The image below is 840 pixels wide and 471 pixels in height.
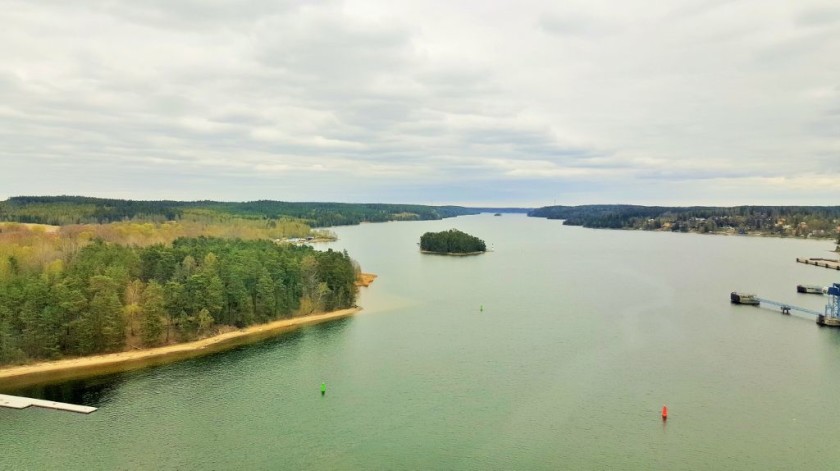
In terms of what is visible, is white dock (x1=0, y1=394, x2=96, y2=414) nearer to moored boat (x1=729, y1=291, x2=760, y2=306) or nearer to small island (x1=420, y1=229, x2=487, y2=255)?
moored boat (x1=729, y1=291, x2=760, y2=306)

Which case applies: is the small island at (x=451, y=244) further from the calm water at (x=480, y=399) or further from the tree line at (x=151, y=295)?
the tree line at (x=151, y=295)

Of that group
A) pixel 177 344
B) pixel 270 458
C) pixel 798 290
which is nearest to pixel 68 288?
pixel 177 344

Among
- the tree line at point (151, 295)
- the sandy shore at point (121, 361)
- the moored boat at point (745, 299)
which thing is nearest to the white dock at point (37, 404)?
the sandy shore at point (121, 361)

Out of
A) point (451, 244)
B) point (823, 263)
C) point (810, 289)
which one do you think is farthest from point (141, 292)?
point (823, 263)

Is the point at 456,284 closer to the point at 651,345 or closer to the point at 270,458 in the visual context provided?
the point at 651,345

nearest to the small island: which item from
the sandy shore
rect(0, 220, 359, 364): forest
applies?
rect(0, 220, 359, 364): forest

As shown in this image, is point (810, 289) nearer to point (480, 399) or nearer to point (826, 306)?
point (826, 306)
